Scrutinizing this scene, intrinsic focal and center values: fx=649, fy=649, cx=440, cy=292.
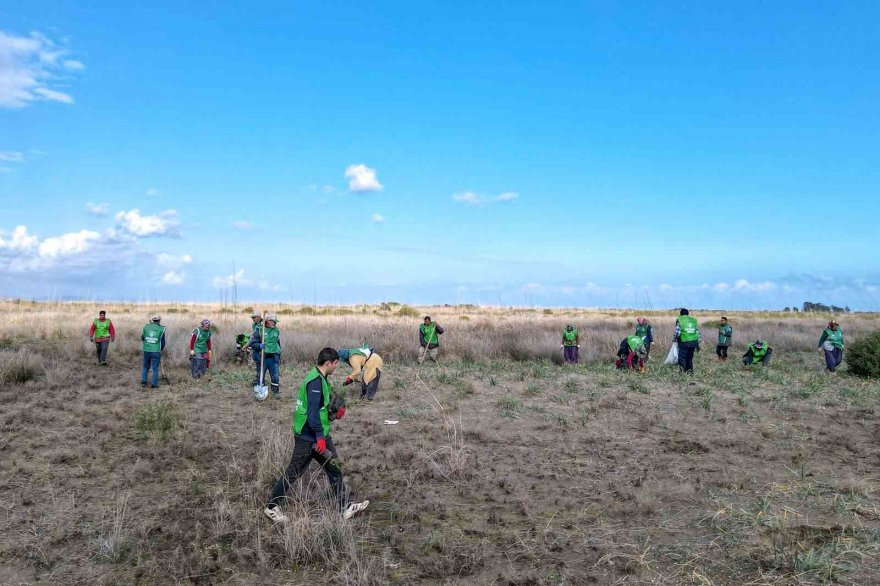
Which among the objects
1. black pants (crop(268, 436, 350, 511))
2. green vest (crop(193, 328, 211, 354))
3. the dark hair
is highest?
the dark hair

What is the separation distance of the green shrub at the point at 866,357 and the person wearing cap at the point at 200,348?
16.7m

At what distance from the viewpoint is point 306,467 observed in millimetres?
6500

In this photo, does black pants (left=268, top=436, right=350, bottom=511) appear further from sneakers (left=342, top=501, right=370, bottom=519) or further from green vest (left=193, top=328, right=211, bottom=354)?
green vest (left=193, top=328, right=211, bottom=354)

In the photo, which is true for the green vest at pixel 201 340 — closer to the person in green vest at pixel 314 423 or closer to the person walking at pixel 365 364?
the person walking at pixel 365 364

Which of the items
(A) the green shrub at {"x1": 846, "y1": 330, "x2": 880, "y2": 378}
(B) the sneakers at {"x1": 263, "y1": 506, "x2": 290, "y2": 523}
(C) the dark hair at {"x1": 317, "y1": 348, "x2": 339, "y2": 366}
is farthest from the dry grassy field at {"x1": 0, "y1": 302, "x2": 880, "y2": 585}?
(A) the green shrub at {"x1": 846, "y1": 330, "x2": 880, "y2": 378}

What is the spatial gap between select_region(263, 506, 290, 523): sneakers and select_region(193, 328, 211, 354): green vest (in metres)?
10.4

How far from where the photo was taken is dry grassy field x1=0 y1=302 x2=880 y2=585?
5.62 m

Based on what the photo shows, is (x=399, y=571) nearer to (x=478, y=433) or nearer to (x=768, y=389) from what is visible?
(x=478, y=433)

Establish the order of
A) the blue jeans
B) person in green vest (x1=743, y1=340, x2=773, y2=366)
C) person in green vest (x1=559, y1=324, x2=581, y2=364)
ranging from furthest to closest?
person in green vest (x1=559, y1=324, x2=581, y2=364), person in green vest (x1=743, y1=340, x2=773, y2=366), the blue jeans

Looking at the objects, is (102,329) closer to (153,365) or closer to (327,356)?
(153,365)

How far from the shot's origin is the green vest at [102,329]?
17.9 metres

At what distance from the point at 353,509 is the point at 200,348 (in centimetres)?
1089

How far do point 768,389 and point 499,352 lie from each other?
1058 cm

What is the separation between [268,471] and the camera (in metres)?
7.46
